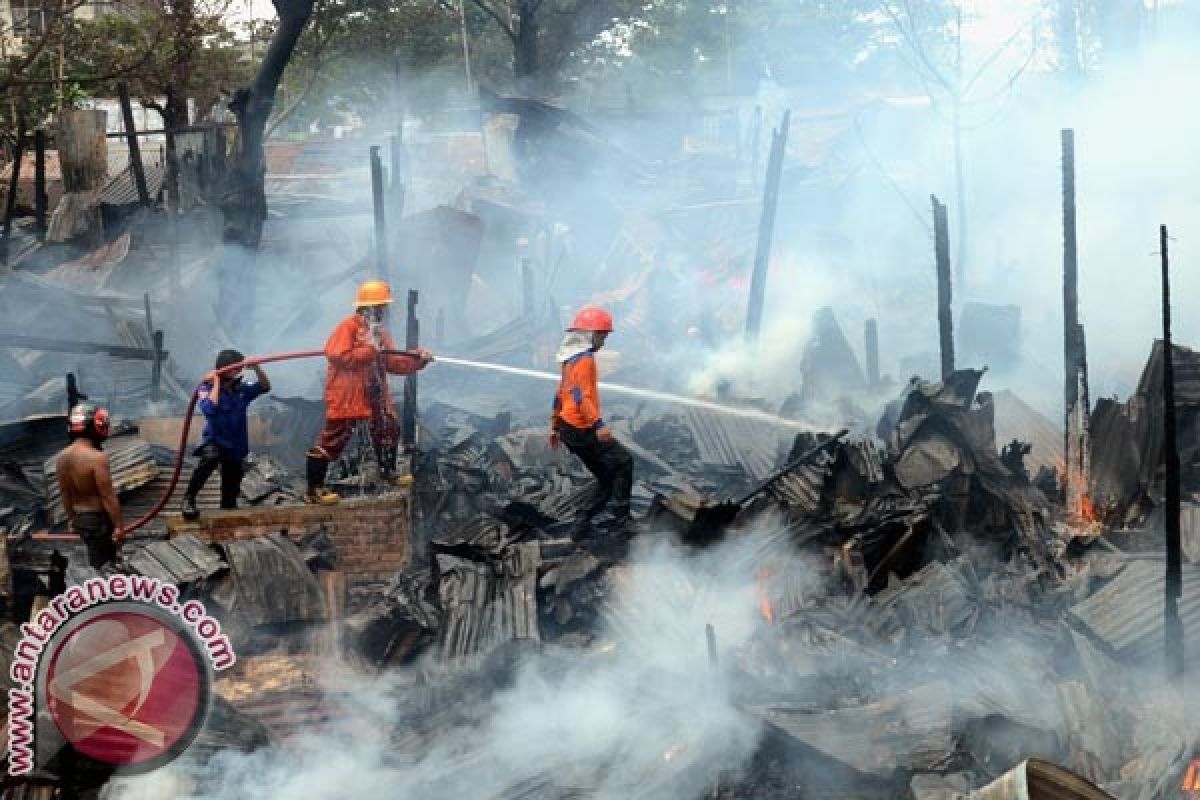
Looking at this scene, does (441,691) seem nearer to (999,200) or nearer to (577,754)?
(577,754)

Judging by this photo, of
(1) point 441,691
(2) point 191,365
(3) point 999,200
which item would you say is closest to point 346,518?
(1) point 441,691

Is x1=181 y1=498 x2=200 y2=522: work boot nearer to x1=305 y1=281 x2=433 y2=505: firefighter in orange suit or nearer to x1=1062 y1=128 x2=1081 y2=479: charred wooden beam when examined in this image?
x1=305 y1=281 x2=433 y2=505: firefighter in orange suit

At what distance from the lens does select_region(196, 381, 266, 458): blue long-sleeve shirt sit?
9672mm

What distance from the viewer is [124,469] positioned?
435 inches

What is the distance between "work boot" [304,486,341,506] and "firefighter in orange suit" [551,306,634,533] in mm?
1753

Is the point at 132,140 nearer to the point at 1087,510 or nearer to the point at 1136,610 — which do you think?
the point at 1087,510

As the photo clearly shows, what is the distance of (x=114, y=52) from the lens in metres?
27.7

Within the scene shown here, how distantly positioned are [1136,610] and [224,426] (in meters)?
6.49

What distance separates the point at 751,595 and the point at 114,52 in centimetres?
2425

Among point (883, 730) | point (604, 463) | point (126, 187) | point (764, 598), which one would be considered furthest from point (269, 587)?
point (126, 187)

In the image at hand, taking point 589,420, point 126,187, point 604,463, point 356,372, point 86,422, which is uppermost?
point 126,187

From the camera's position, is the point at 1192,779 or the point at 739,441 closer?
the point at 1192,779

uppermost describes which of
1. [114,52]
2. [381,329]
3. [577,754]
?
[114,52]

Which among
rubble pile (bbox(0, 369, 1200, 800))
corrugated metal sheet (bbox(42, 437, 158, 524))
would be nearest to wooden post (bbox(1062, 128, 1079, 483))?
rubble pile (bbox(0, 369, 1200, 800))
